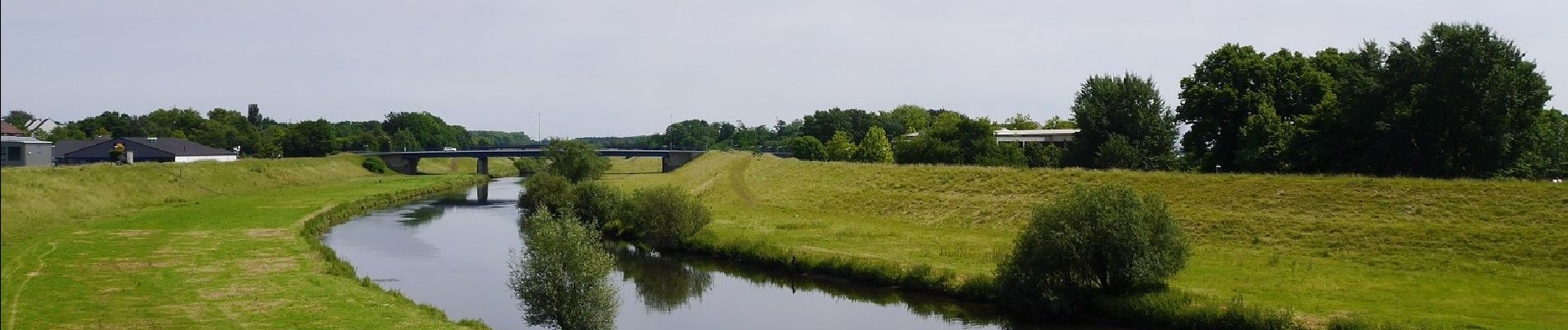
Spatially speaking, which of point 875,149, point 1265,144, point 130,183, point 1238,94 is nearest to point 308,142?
point 130,183

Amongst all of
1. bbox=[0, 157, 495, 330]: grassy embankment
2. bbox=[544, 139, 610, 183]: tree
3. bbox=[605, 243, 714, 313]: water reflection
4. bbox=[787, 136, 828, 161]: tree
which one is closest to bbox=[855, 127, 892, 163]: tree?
bbox=[787, 136, 828, 161]: tree

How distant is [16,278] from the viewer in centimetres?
3625

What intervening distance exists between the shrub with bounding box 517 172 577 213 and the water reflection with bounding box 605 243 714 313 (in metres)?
21.5

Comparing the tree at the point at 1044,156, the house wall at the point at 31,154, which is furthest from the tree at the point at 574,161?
the tree at the point at 1044,156

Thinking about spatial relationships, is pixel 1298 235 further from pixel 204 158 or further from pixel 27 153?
pixel 204 158

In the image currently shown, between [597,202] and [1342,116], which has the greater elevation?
[1342,116]

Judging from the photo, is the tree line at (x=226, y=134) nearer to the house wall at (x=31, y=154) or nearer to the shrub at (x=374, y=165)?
the shrub at (x=374, y=165)

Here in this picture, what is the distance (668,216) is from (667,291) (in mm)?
12015

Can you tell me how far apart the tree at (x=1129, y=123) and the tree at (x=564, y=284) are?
5864cm

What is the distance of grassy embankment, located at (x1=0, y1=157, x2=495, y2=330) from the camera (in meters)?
30.9

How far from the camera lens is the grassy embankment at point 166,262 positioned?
3094 cm

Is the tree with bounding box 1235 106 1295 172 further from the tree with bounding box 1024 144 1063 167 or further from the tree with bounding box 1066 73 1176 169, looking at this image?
the tree with bounding box 1024 144 1063 167

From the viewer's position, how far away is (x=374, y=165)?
14562cm

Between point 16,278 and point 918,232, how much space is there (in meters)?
40.2
